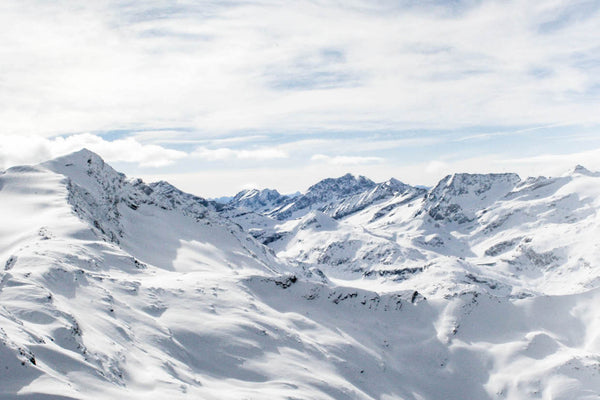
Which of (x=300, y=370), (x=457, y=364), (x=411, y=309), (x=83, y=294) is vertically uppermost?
(x=411, y=309)

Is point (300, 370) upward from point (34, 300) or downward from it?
upward

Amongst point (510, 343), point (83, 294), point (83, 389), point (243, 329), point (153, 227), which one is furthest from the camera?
point (153, 227)

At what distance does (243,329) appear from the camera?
2537 inches

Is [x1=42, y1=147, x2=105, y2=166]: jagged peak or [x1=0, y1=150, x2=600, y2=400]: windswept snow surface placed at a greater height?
[x1=42, y1=147, x2=105, y2=166]: jagged peak

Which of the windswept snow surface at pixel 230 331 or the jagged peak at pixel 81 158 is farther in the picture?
the jagged peak at pixel 81 158

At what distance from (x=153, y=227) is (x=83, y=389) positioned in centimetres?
13456

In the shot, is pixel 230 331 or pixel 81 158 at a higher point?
pixel 81 158

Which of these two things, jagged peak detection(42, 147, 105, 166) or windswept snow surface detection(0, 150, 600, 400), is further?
jagged peak detection(42, 147, 105, 166)

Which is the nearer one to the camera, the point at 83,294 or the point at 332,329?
the point at 83,294

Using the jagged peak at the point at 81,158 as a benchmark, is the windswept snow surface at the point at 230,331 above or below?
below

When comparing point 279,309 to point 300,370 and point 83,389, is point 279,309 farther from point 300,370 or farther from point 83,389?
point 83,389

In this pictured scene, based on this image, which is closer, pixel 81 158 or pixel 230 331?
pixel 230 331

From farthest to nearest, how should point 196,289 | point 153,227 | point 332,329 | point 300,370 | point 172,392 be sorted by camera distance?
1. point 153,227
2. point 332,329
3. point 196,289
4. point 300,370
5. point 172,392

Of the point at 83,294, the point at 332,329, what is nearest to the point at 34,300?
the point at 83,294
